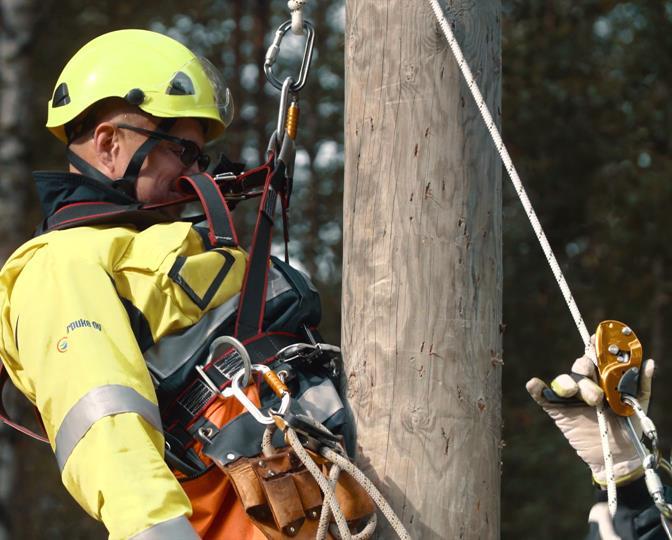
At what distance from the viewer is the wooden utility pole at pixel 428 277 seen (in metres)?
2.39

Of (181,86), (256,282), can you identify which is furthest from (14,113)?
(256,282)

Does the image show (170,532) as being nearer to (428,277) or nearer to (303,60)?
(428,277)

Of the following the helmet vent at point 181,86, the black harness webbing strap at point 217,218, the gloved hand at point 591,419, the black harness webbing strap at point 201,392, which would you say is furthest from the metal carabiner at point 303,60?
the gloved hand at point 591,419

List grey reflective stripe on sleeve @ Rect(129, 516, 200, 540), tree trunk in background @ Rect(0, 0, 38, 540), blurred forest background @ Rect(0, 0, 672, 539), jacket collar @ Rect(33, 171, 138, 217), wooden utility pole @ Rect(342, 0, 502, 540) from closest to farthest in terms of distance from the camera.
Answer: grey reflective stripe on sleeve @ Rect(129, 516, 200, 540) → wooden utility pole @ Rect(342, 0, 502, 540) → jacket collar @ Rect(33, 171, 138, 217) → tree trunk in background @ Rect(0, 0, 38, 540) → blurred forest background @ Rect(0, 0, 672, 539)

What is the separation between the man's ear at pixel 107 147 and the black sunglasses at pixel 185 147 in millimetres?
31

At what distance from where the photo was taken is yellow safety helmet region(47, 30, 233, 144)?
9.53 feet

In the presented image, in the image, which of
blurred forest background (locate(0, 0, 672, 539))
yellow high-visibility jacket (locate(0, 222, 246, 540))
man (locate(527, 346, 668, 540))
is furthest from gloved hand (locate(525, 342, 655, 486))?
blurred forest background (locate(0, 0, 672, 539))

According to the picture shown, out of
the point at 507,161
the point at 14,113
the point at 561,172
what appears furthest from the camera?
the point at 561,172

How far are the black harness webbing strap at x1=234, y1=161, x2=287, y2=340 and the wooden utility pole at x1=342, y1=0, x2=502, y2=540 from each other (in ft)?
0.78

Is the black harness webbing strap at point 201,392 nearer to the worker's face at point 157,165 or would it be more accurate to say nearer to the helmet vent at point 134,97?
the worker's face at point 157,165

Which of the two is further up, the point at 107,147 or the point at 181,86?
the point at 181,86

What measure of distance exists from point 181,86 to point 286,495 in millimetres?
1212

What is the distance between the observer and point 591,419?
87.4 inches

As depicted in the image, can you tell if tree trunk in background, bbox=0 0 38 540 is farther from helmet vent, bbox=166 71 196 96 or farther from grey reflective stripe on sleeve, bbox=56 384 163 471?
grey reflective stripe on sleeve, bbox=56 384 163 471
